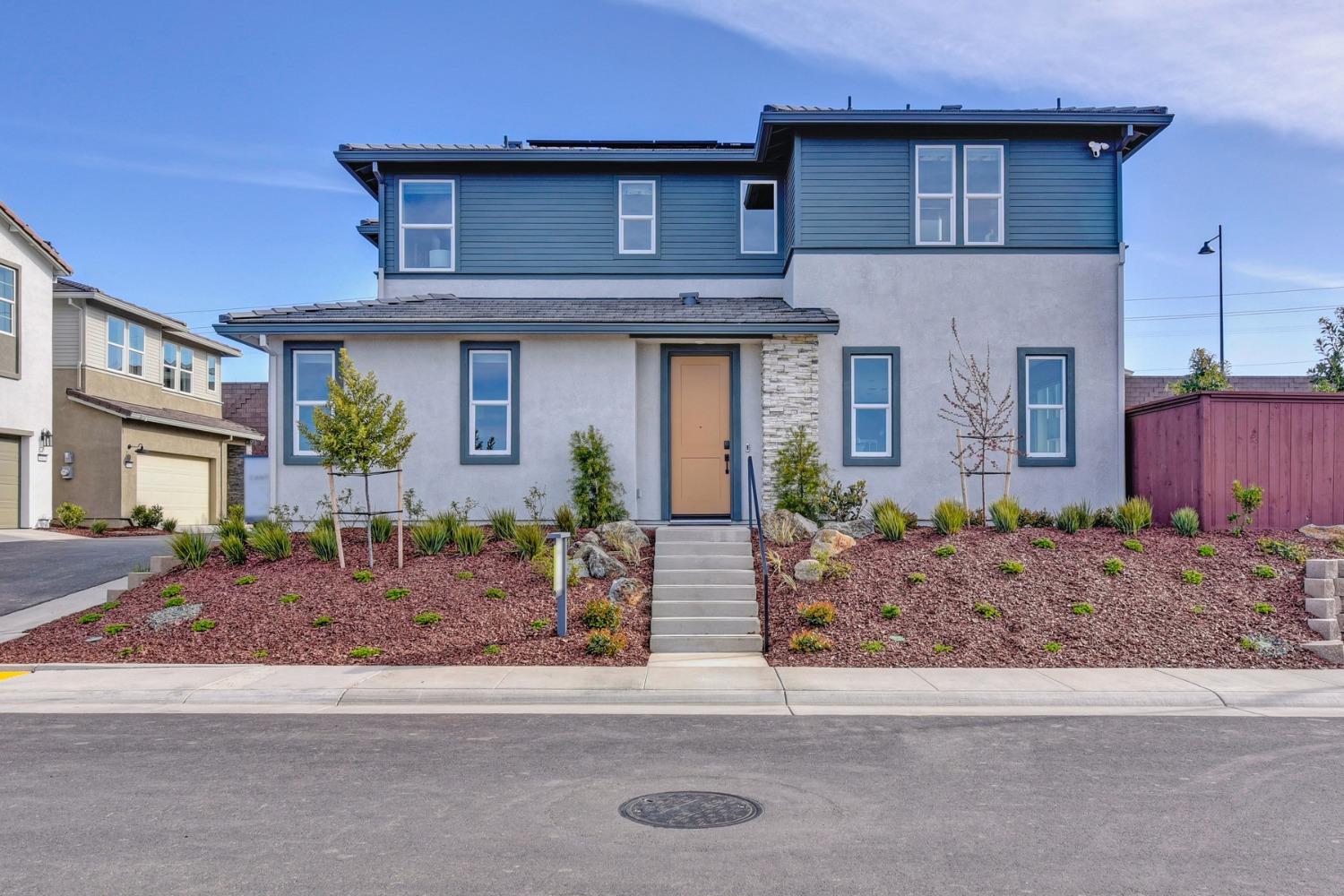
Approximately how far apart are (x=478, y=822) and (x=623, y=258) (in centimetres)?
1309

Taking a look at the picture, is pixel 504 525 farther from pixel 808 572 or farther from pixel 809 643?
pixel 809 643

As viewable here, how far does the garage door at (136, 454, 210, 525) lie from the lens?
29.0 m

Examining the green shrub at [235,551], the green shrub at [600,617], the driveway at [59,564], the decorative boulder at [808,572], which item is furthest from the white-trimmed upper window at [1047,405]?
the driveway at [59,564]

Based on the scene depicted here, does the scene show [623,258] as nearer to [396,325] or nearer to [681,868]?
[396,325]

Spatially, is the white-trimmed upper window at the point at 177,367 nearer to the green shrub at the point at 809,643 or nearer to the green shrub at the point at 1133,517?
the green shrub at the point at 809,643

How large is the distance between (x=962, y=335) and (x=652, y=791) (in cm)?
1148

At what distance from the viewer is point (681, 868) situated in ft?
16.4

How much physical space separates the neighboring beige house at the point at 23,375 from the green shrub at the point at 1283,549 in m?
26.7

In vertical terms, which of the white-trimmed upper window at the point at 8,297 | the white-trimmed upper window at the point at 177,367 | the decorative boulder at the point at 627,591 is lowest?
the decorative boulder at the point at 627,591

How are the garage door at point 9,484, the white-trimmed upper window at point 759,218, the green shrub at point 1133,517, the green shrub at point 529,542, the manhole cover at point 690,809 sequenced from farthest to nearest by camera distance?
the garage door at point 9,484 → the white-trimmed upper window at point 759,218 → the green shrub at point 1133,517 → the green shrub at point 529,542 → the manhole cover at point 690,809

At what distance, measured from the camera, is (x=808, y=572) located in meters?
12.5

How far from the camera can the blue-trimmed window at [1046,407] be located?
15.9 metres

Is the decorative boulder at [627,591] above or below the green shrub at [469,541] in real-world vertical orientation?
below

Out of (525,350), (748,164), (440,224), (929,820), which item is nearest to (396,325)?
(525,350)
